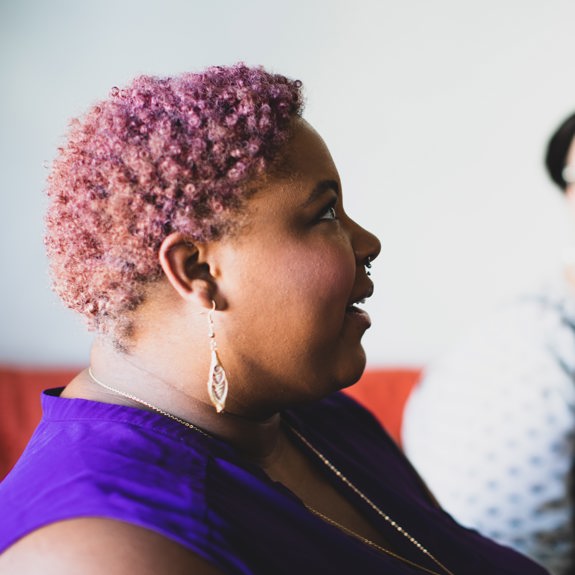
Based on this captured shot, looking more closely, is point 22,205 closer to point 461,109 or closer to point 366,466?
point 366,466

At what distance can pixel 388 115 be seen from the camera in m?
1.86

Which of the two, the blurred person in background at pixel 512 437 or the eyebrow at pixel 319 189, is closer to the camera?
the eyebrow at pixel 319 189

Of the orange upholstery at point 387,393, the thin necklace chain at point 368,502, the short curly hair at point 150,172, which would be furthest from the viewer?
the orange upholstery at point 387,393

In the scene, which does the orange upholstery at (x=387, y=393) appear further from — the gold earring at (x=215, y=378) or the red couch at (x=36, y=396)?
the gold earring at (x=215, y=378)

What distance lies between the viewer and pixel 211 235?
0.76m

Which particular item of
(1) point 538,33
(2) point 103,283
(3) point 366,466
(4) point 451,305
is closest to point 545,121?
(1) point 538,33

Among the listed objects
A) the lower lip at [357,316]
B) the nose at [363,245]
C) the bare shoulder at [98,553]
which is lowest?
the bare shoulder at [98,553]

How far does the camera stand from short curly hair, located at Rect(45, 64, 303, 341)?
74 centimetres

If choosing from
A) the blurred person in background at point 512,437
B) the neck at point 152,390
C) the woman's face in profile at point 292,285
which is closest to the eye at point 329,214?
the woman's face in profile at point 292,285

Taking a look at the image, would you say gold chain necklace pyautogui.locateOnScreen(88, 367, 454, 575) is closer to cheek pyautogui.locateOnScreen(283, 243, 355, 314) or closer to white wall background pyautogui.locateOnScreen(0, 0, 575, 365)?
cheek pyautogui.locateOnScreen(283, 243, 355, 314)

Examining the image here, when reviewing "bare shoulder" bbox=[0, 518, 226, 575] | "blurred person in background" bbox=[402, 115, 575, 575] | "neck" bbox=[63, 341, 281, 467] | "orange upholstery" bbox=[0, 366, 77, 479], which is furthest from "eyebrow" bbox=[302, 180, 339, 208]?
"orange upholstery" bbox=[0, 366, 77, 479]

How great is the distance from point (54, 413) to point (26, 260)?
3.10 ft

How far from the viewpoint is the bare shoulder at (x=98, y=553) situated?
0.60m

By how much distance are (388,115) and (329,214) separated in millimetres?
1120
